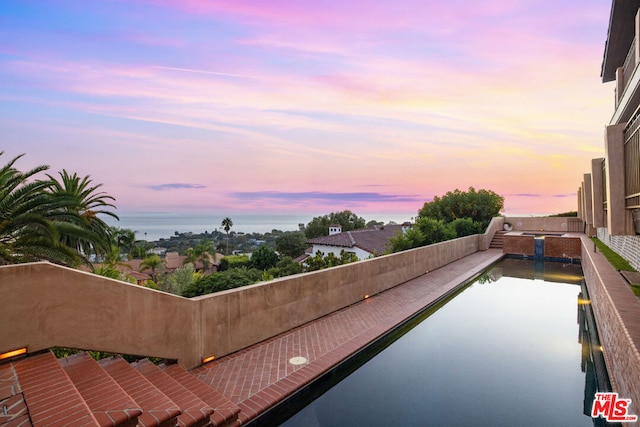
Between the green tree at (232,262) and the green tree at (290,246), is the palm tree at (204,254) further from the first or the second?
the green tree at (290,246)

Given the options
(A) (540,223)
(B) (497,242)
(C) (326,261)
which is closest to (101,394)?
(C) (326,261)

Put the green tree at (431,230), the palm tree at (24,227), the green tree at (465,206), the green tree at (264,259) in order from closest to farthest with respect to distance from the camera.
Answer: the palm tree at (24,227) < the green tree at (431,230) < the green tree at (465,206) < the green tree at (264,259)

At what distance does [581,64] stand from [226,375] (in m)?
15.8

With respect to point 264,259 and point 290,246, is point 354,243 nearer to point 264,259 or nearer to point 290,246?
point 264,259

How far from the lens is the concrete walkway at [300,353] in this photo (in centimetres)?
416

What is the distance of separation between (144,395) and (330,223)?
57.1 metres

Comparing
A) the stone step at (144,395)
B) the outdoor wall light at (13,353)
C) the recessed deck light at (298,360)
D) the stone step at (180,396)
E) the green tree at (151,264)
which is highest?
the outdoor wall light at (13,353)

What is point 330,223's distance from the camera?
6044 centimetres

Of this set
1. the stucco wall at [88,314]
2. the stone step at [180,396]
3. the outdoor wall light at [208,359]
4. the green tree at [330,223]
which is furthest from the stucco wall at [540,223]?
the green tree at [330,223]

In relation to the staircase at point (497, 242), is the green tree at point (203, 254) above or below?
below

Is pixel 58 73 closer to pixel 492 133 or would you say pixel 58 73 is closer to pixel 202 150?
pixel 202 150

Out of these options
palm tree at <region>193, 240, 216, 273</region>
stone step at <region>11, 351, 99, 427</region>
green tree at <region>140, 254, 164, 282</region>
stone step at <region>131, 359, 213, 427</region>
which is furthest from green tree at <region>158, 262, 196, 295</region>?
palm tree at <region>193, 240, 216, 273</region>

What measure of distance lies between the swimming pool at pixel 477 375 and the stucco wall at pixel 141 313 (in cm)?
176

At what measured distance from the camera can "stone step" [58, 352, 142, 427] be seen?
9.14 feet
